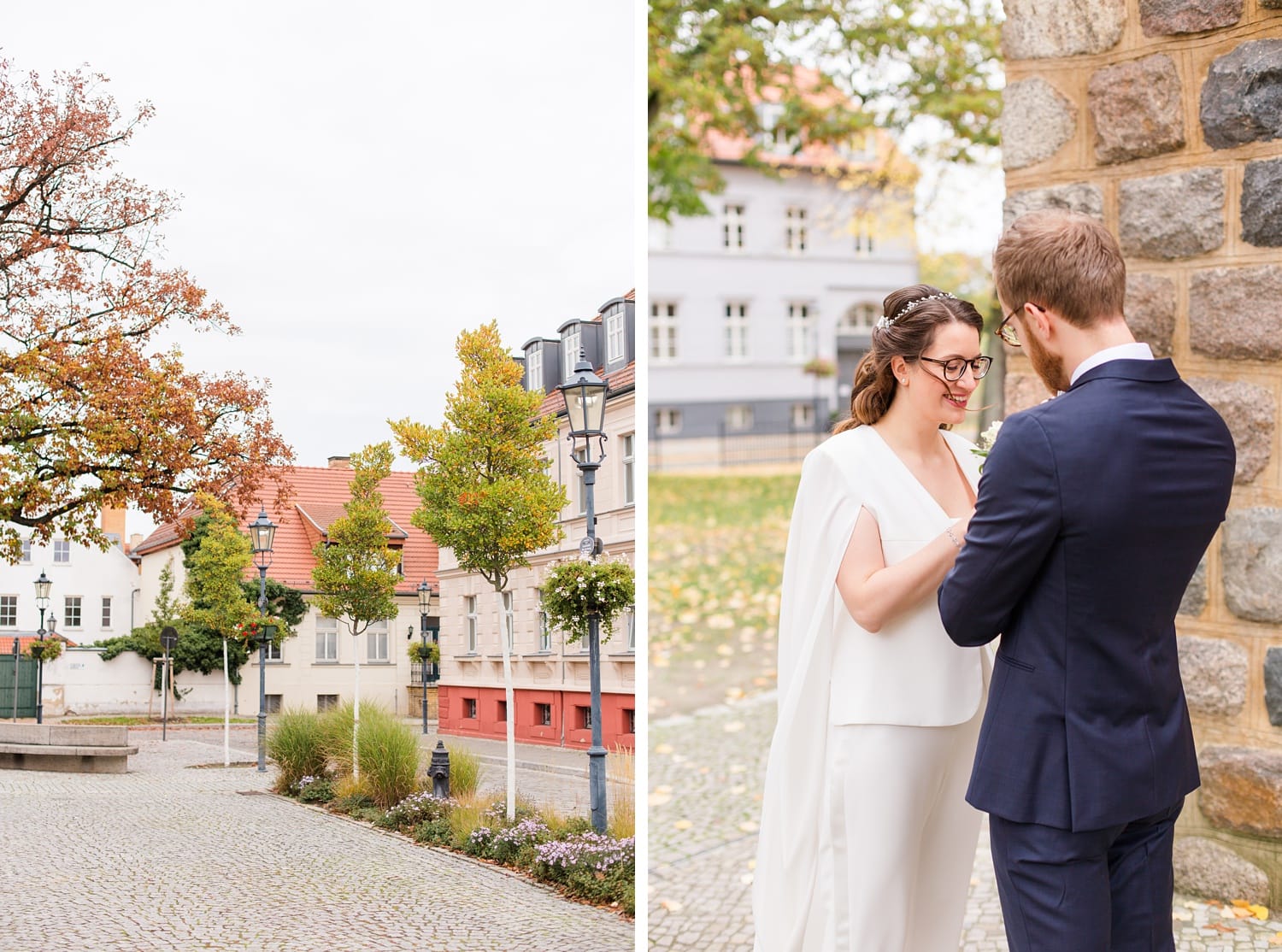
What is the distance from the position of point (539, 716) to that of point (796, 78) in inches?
334

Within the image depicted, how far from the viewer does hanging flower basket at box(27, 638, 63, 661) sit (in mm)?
3111

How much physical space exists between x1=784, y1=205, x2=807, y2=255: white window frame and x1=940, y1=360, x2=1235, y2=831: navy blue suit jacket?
99.4 feet

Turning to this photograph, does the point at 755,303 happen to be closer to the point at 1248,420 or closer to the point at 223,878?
the point at 1248,420

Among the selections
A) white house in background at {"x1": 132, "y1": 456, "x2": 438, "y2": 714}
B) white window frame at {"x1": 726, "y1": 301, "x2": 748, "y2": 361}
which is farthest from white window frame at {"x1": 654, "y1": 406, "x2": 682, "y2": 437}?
white house in background at {"x1": 132, "y1": 456, "x2": 438, "y2": 714}

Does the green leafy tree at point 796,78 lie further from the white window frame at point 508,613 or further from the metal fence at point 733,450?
the metal fence at point 733,450

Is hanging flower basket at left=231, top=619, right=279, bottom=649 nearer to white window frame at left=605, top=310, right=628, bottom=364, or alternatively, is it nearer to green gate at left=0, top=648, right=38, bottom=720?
green gate at left=0, top=648, right=38, bottom=720

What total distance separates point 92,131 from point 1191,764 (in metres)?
3.01

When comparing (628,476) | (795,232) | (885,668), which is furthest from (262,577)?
(795,232)

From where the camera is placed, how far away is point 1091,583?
168cm

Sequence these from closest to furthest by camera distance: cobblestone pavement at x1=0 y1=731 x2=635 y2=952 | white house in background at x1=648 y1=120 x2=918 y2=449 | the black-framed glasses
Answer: the black-framed glasses < cobblestone pavement at x1=0 y1=731 x2=635 y2=952 < white house in background at x1=648 y1=120 x2=918 y2=449

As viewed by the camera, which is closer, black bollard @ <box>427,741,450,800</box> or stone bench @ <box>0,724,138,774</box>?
stone bench @ <box>0,724,138,774</box>

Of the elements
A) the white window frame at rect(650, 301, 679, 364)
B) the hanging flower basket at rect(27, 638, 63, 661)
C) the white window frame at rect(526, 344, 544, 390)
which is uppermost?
the white window frame at rect(650, 301, 679, 364)

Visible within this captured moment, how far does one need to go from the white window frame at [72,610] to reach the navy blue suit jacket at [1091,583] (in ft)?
7.74

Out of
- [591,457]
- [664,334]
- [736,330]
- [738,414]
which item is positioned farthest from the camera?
[736,330]
